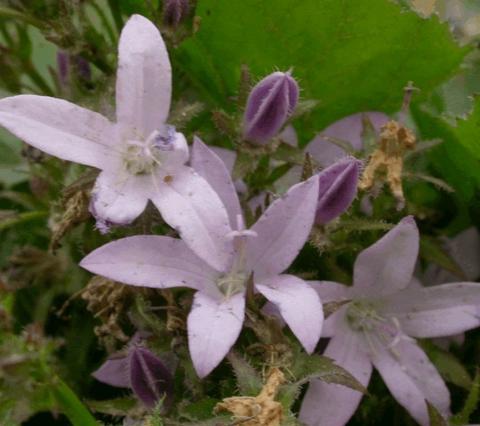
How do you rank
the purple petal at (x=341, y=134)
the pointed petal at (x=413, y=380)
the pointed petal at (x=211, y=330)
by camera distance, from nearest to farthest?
the pointed petal at (x=211, y=330)
the pointed petal at (x=413, y=380)
the purple petal at (x=341, y=134)

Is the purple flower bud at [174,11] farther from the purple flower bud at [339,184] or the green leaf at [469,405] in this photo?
the green leaf at [469,405]

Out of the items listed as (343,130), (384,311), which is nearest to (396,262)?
(384,311)

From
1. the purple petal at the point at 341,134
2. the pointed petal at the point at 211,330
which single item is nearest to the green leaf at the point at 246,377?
the pointed petal at the point at 211,330

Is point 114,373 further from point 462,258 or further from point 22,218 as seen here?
point 462,258

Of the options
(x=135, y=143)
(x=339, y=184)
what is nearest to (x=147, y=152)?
(x=135, y=143)

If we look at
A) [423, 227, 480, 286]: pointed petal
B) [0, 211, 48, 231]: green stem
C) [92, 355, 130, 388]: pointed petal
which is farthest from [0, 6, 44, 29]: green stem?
[423, 227, 480, 286]: pointed petal

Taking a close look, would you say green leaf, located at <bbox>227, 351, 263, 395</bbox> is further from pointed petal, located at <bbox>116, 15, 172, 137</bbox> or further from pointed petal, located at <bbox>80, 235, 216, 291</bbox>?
pointed petal, located at <bbox>116, 15, 172, 137</bbox>
